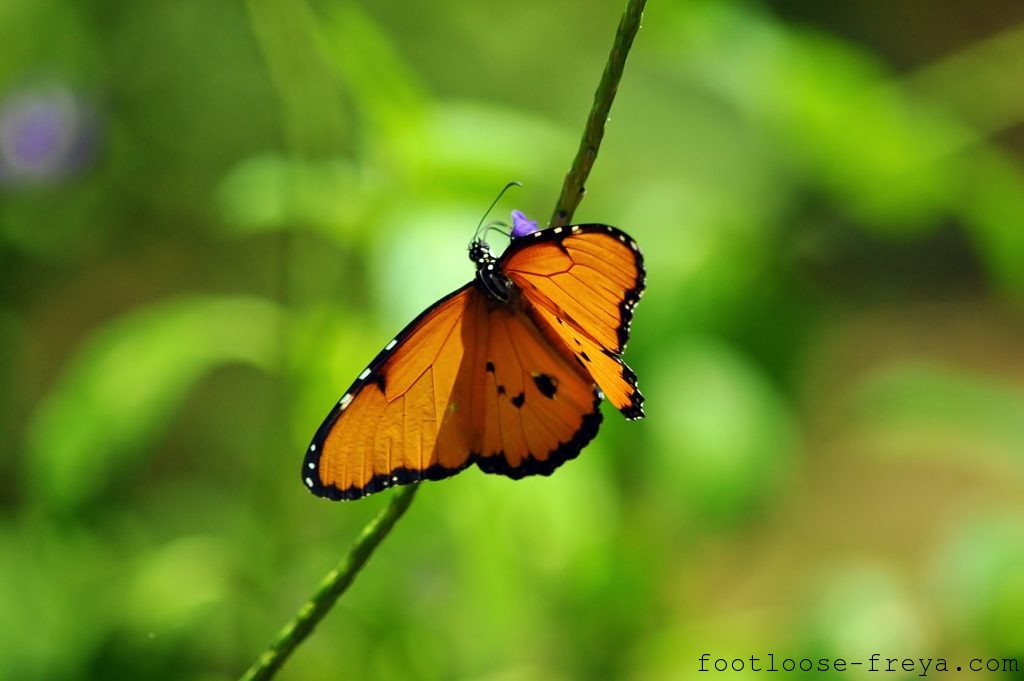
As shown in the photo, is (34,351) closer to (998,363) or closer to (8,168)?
(8,168)

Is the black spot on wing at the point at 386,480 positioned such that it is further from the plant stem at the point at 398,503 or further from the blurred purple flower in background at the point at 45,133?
the blurred purple flower in background at the point at 45,133

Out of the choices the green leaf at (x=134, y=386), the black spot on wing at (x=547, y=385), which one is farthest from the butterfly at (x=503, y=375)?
the green leaf at (x=134, y=386)

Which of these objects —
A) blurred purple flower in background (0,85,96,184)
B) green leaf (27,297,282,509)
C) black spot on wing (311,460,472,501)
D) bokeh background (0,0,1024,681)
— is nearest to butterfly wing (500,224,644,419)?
black spot on wing (311,460,472,501)

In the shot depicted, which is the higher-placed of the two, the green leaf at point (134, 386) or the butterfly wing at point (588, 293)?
the green leaf at point (134, 386)

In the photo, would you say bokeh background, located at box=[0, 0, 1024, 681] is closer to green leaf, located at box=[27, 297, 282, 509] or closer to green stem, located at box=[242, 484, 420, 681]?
green leaf, located at box=[27, 297, 282, 509]

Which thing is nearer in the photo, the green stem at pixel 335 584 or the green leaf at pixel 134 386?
the green stem at pixel 335 584

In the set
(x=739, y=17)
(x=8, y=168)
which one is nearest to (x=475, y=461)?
(x=739, y=17)
